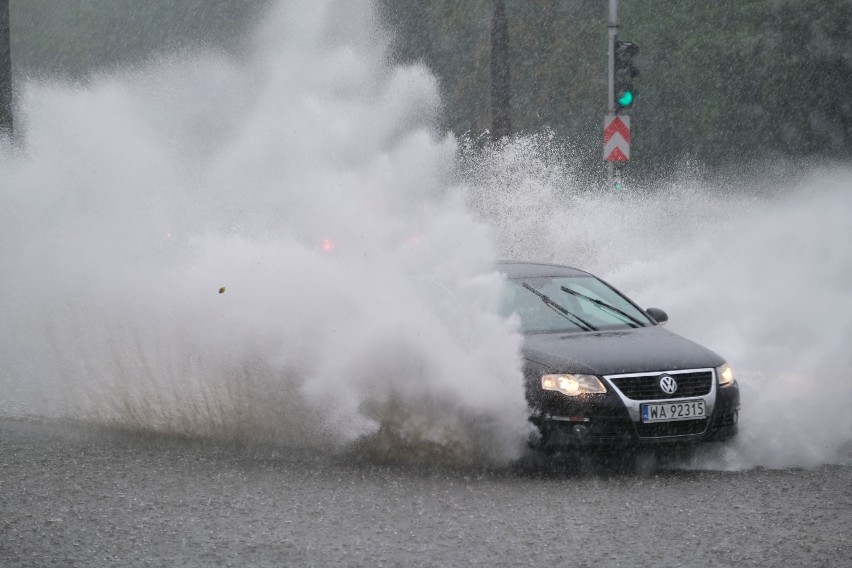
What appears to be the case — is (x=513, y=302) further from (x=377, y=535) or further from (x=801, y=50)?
(x=801, y=50)

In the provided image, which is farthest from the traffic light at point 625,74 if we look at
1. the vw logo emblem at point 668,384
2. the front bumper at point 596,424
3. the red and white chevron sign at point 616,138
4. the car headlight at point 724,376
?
the front bumper at point 596,424

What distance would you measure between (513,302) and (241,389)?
6.69 feet

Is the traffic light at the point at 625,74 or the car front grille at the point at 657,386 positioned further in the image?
the traffic light at the point at 625,74

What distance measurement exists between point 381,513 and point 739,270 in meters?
9.27

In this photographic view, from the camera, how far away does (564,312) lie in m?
9.12

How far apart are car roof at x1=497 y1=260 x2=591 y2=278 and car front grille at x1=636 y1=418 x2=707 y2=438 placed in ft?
6.91

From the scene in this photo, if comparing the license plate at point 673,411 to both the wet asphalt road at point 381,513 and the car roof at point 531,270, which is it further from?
the car roof at point 531,270

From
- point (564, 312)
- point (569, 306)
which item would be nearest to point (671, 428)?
point (564, 312)

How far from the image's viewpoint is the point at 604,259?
16.1 m

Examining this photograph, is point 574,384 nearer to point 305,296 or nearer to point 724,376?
point 724,376

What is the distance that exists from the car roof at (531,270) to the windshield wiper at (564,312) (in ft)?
0.74

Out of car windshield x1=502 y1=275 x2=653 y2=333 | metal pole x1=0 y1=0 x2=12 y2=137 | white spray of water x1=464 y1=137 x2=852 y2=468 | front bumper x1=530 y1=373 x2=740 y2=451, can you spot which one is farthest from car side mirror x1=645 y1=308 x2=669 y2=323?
metal pole x1=0 y1=0 x2=12 y2=137

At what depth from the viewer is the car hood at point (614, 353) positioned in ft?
25.9

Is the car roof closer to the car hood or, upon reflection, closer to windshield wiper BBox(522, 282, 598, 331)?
windshield wiper BBox(522, 282, 598, 331)
